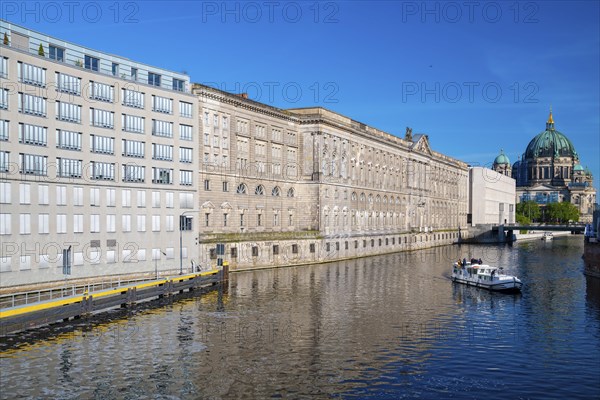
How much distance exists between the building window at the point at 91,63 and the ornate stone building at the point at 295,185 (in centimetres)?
1728

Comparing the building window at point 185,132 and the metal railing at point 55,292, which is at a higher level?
the building window at point 185,132

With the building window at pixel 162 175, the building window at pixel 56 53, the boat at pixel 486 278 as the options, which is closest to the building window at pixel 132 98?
the building window at pixel 56 53

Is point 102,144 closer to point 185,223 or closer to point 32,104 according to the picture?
point 32,104

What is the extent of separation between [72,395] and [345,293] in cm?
4225

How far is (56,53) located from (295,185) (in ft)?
175

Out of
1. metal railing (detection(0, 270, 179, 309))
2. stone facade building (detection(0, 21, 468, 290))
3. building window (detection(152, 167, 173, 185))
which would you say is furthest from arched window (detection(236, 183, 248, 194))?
metal railing (detection(0, 270, 179, 309))

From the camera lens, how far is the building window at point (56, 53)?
225ft

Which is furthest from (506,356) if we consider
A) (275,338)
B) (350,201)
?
(350,201)

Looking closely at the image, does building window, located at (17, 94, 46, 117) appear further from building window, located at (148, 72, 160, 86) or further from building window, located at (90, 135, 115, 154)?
building window, located at (148, 72, 160, 86)

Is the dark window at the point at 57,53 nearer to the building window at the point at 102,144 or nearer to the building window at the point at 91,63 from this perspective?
the building window at the point at 91,63

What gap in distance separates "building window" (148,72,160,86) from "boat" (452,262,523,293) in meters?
49.3

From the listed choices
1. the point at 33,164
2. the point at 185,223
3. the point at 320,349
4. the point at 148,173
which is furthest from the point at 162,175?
the point at 320,349

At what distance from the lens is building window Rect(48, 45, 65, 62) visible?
225 ft

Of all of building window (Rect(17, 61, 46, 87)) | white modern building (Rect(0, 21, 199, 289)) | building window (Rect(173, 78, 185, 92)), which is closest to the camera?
white modern building (Rect(0, 21, 199, 289))
